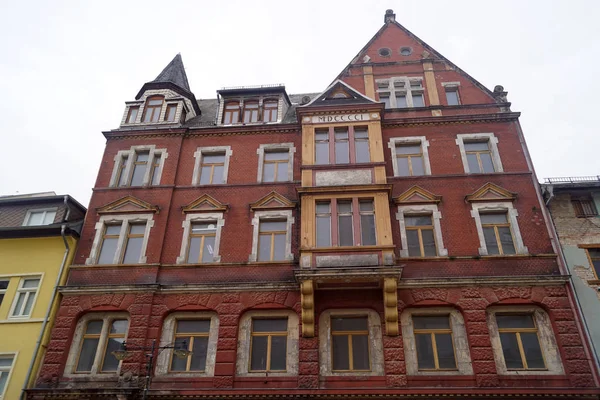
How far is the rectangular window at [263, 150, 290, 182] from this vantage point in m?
21.7

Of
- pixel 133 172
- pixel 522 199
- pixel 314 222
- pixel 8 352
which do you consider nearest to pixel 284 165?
pixel 314 222

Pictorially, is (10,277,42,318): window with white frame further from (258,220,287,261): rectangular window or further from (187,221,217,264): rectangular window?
(258,220,287,261): rectangular window

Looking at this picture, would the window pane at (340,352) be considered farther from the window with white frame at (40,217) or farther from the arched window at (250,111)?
the window with white frame at (40,217)

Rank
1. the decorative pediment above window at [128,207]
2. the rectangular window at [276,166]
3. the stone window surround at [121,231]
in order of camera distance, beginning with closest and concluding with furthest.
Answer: the stone window surround at [121,231]
the decorative pediment above window at [128,207]
the rectangular window at [276,166]

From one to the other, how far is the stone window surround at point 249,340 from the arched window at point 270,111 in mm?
10301

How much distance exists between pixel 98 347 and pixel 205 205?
23.7 ft

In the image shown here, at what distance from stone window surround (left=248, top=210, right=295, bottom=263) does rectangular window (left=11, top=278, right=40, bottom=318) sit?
9441 millimetres

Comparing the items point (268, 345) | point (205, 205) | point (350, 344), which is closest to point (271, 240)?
point (205, 205)

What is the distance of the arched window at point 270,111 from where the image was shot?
23.8m

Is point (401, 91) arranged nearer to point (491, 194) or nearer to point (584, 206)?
point (491, 194)

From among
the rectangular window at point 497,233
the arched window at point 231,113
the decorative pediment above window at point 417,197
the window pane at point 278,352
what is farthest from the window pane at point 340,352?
the arched window at point 231,113

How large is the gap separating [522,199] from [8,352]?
22059mm

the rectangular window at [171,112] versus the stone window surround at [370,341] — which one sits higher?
the rectangular window at [171,112]

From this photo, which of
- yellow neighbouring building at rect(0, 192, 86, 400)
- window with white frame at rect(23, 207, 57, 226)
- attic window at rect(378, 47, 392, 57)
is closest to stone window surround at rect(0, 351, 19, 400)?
yellow neighbouring building at rect(0, 192, 86, 400)
